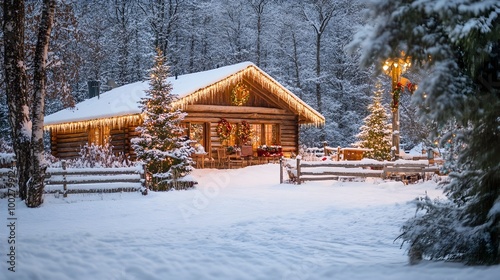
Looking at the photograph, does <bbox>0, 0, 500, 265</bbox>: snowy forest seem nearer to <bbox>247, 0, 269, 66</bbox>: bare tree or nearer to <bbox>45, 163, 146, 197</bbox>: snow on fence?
<bbox>45, 163, 146, 197</bbox>: snow on fence

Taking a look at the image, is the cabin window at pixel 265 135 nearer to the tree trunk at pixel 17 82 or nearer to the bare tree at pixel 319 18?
the bare tree at pixel 319 18

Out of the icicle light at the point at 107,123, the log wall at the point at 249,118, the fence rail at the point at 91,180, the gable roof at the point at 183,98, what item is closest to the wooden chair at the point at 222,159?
the log wall at the point at 249,118

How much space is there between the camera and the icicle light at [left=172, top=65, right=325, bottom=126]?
2355 cm

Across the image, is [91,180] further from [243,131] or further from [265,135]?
[265,135]

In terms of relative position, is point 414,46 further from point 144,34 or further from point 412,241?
point 144,34

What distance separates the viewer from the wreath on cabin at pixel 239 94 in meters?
26.6

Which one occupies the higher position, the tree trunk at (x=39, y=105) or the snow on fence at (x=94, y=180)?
the tree trunk at (x=39, y=105)

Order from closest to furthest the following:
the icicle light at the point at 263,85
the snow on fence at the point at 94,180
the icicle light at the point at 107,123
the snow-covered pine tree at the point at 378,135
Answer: the snow on fence at the point at 94,180 → the icicle light at the point at 107,123 → the icicle light at the point at 263,85 → the snow-covered pine tree at the point at 378,135

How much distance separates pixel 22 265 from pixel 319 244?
4591 mm

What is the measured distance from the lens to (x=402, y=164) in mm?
18422

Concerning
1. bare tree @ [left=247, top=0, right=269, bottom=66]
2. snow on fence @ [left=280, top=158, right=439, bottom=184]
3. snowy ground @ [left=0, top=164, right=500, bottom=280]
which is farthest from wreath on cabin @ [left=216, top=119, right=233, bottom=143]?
bare tree @ [left=247, top=0, right=269, bottom=66]

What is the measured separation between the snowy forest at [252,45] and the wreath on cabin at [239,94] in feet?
52.3

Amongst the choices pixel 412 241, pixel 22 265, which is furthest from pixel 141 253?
pixel 412 241

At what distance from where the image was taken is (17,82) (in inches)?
516
